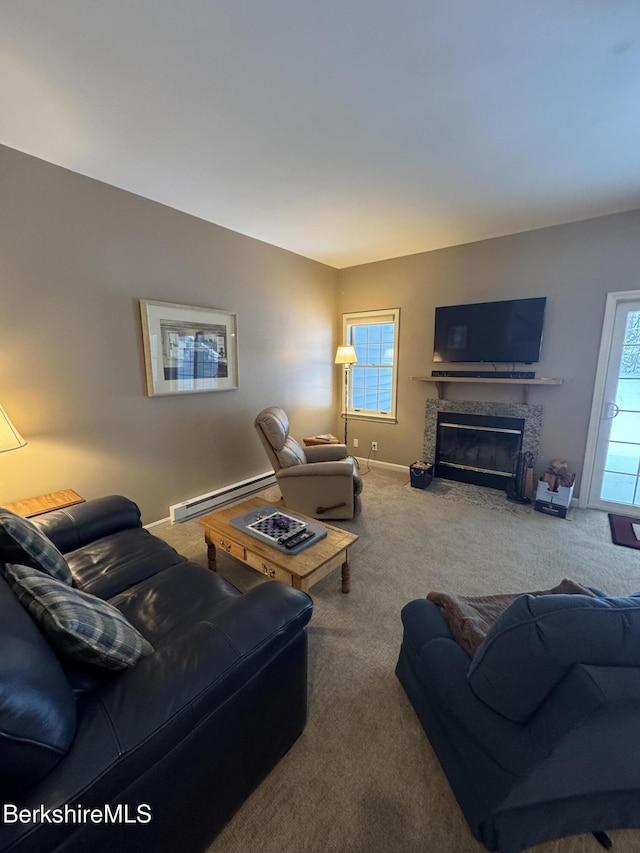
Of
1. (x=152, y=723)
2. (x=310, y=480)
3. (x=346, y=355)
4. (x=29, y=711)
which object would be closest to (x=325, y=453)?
(x=310, y=480)

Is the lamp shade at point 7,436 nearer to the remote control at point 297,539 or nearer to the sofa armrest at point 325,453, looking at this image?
the remote control at point 297,539

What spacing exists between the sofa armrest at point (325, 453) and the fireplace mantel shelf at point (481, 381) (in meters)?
1.39

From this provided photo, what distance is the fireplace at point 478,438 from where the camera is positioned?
3.69 metres

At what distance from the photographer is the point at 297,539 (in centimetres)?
204

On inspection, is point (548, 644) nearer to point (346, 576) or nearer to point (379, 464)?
point (346, 576)

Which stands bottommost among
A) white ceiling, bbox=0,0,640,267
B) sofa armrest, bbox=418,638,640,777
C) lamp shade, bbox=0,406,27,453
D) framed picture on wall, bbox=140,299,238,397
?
sofa armrest, bbox=418,638,640,777

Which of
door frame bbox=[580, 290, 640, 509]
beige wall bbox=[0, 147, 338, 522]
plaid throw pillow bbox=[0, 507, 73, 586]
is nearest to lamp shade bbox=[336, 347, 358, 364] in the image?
beige wall bbox=[0, 147, 338, 522]

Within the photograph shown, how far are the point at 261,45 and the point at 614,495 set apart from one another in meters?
4.29

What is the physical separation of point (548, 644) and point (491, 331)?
11.5ft

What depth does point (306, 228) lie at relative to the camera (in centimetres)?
335

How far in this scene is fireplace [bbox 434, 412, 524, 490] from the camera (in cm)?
382

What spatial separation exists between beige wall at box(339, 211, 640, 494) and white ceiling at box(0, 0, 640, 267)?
433mm

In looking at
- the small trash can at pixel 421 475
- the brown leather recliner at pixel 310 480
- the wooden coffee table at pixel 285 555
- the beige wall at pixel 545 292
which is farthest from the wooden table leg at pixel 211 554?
the beige wall at pixel 545 292

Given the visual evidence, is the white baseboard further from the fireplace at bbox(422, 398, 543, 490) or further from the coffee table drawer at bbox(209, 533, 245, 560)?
the coffee table drawer at bbox(209, 533, 245, 560)
